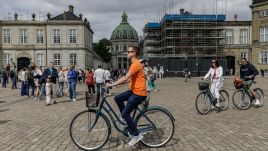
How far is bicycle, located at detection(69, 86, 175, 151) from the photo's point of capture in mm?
6391

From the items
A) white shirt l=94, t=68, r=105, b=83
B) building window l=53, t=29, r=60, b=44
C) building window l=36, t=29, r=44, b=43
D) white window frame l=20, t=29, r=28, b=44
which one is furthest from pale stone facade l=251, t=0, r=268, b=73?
white shirt l=94, t=68, r=105, b=83

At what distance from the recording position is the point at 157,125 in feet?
21.7

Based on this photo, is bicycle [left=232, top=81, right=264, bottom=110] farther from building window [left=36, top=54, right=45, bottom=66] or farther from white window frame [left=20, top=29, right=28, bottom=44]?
white window frame [left=20, top=29, right=28, bottom=44]

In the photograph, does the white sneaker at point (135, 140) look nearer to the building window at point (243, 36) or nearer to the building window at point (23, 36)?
the building window at point (23, 36)

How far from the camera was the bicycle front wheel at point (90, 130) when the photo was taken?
6.39 m

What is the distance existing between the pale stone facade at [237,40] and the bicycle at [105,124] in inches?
2849

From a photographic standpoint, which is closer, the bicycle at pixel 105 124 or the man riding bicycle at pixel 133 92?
the man riding bicycle at pixel 133 92

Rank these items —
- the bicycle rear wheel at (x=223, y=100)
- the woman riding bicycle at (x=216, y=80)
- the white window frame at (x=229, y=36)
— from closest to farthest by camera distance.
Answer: the woman riding bicycle at (x=216, y=80) < the bicycle rear wheel at (x=223, y=100) < the white window frame at (x=229, y=36)

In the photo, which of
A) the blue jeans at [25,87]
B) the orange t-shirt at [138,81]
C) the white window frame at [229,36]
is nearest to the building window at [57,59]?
the white window frame at [229,36]

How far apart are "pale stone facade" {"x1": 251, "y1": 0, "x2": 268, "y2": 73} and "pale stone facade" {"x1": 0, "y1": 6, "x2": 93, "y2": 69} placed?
34.4 metres

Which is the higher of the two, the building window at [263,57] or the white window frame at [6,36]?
the white window frame at [6,36]

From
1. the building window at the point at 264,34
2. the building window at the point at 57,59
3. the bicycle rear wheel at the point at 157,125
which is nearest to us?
the bicycle rear wheel at the point at 157,125

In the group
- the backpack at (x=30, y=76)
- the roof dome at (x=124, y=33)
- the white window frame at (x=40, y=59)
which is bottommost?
the backpack at (x=30, y=76)

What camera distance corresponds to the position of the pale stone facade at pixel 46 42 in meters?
68.8
